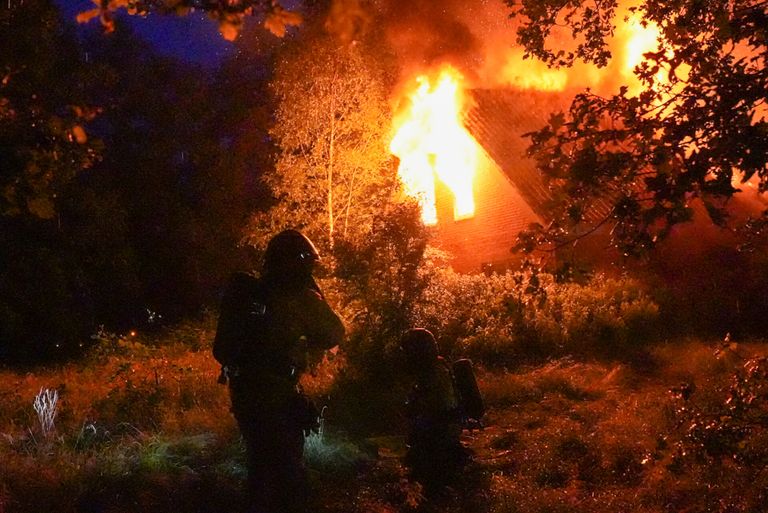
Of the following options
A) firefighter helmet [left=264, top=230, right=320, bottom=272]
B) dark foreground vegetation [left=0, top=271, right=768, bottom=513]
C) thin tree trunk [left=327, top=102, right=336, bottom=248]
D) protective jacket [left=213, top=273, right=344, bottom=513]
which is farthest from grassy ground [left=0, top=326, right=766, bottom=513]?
thin tree trunk [left=327, top=102, right=336, bottom=248]

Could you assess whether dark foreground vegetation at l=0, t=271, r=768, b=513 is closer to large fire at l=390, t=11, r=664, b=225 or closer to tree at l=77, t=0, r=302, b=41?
tree at l=77, t=0, r=302, b=41

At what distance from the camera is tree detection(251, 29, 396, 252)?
1287 centimetres

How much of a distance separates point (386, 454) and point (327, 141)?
8.22m

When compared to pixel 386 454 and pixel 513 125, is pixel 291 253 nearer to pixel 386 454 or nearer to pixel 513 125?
pixel 386 454

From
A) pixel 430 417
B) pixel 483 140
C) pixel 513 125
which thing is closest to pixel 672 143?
pixel 430 417

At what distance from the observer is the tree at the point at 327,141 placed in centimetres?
1287

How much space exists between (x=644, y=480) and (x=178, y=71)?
67.8 feet

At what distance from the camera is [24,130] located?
10.8ft

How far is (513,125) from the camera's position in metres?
17.9

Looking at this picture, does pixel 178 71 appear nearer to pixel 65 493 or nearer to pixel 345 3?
pixel 65 493

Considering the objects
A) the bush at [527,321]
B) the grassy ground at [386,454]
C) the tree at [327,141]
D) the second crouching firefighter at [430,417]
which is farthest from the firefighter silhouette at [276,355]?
the tree at [327,141]

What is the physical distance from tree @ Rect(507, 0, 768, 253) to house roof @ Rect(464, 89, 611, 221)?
1081cm

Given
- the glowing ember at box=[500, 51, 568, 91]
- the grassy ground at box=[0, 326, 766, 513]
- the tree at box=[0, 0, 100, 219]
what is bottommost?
the grassy ground at box=[0, 326, 766, 513]

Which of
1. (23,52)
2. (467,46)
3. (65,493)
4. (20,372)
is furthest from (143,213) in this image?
(65,493)
